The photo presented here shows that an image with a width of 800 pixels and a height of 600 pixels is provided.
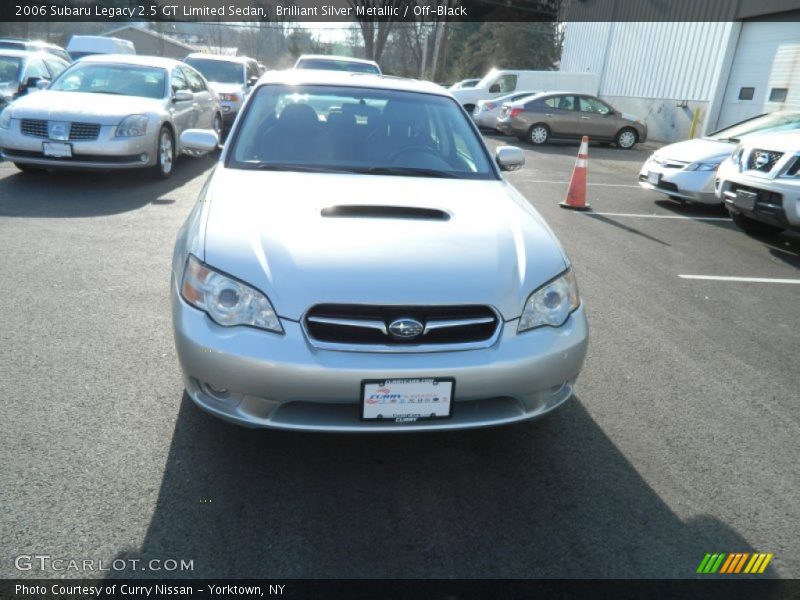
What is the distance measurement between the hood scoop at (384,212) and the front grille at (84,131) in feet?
19.1

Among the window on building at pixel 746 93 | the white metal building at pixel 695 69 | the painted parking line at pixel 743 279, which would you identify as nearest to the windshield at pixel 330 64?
the painted parking line at pixel 743 279

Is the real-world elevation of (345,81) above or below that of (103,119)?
above

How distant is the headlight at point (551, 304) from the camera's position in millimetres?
2449

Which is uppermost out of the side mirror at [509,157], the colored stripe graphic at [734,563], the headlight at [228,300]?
the side mirror at [509,157]

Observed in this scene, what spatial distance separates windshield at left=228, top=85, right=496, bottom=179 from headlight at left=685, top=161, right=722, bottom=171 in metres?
5.21

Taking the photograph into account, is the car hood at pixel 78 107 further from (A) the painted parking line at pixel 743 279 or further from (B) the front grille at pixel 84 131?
(A) the painted parking line at pixel 743 279

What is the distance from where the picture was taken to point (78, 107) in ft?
24.5

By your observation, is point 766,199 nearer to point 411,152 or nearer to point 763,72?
point 411,152

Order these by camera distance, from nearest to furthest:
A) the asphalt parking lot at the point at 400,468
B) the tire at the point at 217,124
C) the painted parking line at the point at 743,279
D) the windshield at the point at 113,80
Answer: the asphalt parking lot at the point at 400,468 < the painted parking line at the point at 743,279 < the windshield at the point at 113,80 < the tire at the point at 217,124

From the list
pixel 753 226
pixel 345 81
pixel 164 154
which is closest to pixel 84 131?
pixel 164 154

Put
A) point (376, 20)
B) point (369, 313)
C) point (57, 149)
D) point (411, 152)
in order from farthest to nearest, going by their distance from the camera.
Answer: point (376, 20) < point (57, 149) < point (411, 152) < point (369, 313)

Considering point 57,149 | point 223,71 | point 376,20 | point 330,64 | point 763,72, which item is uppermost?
point 376,20

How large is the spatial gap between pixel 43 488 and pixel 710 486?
2739 mm

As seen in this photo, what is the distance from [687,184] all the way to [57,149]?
7.83 m
